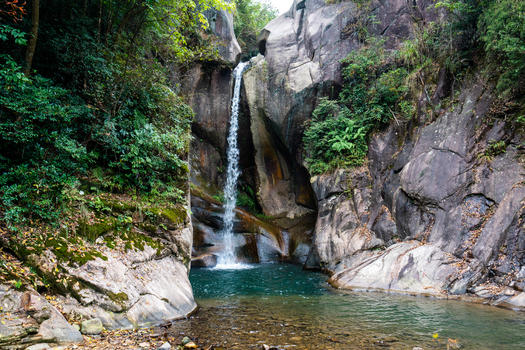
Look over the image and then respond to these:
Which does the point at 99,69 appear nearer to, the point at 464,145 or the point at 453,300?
the point at 453,300

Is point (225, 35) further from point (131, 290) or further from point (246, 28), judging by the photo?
point (131, 290)

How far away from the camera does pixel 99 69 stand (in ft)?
22.2

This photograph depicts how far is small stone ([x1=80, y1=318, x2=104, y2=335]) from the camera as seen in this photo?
4261mm

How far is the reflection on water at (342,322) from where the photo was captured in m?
4.73

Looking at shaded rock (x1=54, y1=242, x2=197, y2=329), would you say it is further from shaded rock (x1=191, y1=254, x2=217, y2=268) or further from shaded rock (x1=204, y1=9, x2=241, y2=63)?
shaded rock (x1=204, y1=9, x2=241, y2=63)

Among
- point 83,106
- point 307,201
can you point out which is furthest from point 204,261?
point 83,106

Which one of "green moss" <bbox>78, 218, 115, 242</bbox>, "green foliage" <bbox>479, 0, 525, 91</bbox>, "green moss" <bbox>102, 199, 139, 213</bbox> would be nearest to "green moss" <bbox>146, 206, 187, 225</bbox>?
"green moss" <bbox>102, 199, 139, 213</bbox>

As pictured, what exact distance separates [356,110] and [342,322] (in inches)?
440

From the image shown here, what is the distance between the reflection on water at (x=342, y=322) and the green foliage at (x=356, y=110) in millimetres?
6993

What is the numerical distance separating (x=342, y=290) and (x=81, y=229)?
6.90 metres

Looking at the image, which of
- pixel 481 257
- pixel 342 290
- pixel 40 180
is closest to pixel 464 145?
pixel 481 257

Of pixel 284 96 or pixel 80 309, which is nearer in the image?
pixel 80 309

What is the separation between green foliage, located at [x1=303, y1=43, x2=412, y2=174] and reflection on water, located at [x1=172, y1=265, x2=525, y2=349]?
22.9 feet

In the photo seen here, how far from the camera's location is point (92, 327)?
433cm
